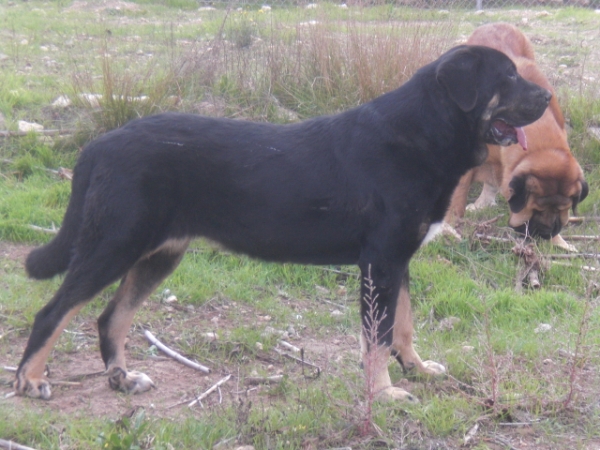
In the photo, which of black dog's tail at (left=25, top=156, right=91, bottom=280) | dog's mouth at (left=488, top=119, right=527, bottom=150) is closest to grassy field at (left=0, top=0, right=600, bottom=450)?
black dog's tail at (left=25, top=156, right=91, bottom=280)

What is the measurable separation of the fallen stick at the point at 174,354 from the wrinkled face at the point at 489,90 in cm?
202

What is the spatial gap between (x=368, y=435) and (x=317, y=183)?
130 cm

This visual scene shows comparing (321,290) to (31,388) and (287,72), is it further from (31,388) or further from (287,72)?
(287,72)

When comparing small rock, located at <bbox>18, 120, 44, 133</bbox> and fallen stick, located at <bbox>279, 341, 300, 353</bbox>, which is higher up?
small rock, located at <bbox>18, 120, 44, 133</bbox>

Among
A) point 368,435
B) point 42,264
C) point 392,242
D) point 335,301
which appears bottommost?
point 335,301

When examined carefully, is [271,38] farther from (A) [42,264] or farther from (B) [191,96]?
(A) [42,264]

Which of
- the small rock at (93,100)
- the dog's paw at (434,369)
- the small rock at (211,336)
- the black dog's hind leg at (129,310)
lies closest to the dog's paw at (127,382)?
the black dog's hind leg at (129,310)

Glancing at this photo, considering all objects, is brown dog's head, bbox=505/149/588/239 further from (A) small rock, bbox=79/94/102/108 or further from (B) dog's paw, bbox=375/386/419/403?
(A) small rock, bbox=79/94/102/108

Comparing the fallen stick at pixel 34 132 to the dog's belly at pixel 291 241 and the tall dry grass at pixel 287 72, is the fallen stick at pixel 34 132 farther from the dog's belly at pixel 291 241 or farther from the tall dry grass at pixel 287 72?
the dog's belly at pixel 291 241

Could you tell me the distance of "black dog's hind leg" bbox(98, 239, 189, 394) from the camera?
3727 millimetres

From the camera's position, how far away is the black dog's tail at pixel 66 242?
12.1ft

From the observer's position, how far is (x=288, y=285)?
16.9ft

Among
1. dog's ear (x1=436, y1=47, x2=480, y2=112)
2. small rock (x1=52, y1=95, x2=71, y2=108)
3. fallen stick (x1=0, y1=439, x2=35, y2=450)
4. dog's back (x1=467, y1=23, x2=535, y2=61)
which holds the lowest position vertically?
fallen stick (x1=0, y1=439, x2=35, y2=450)

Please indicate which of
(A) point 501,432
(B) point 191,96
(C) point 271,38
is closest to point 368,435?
(A) point 501,432
